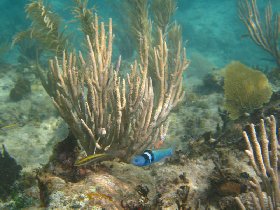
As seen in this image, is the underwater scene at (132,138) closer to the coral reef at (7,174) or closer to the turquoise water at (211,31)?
the coral reef at (7,174)

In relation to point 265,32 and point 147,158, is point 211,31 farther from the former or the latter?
point 147,158

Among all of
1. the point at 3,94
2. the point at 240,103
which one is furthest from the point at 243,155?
the point at 3,94

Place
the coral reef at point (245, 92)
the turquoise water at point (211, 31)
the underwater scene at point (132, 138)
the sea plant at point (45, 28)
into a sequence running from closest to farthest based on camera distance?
1. the underwater scene at point (132, 138)
2. the coral reef at point (245, 92)
3. the sea plant at point (45, 28)
4. the turquoise water at point (211, 31)

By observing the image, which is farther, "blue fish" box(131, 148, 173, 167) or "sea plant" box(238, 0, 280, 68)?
"sea plant" box(238, 0, 280, 68)

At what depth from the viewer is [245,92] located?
5504 mm

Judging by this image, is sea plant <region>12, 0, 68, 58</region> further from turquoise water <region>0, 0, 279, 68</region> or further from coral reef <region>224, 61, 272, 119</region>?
turquoise water <region>0, 0, 279, 68</region>

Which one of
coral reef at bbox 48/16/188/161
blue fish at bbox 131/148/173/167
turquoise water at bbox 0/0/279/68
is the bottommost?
blue fish at bbox 131/148/173/167

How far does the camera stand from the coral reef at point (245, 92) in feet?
17.9

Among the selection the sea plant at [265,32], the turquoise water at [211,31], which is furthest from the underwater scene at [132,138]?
the turquoise water at [211,31]

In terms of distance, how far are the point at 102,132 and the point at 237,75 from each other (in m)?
3.69

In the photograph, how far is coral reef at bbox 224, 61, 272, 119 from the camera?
5.46 meters

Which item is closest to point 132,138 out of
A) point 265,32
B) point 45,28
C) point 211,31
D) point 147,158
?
point 147,158

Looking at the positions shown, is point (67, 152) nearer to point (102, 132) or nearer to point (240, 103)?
point (102, 132)

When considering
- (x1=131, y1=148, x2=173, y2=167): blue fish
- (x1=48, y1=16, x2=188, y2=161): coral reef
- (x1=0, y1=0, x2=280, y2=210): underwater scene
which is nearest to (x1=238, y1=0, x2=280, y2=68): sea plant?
(x1=0, y1=0, x2=280, y2=210): underwater scene
